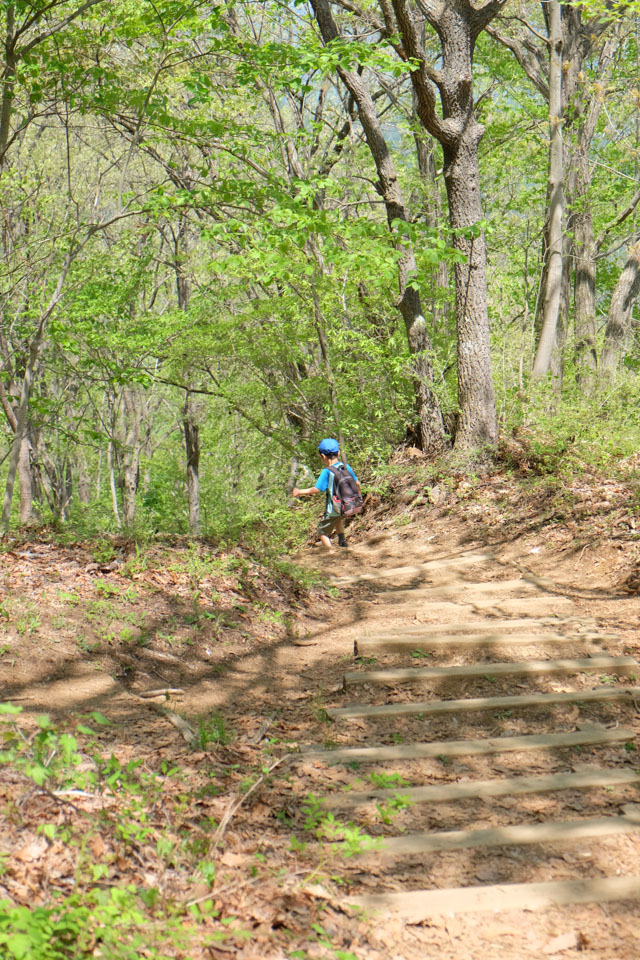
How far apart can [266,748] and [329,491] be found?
6201mm

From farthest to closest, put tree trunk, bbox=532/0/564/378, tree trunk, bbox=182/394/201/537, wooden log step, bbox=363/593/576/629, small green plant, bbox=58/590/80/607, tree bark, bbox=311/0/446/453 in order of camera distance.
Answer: tree trunk, bbox=182/394/201/537, tree trunk, bbox=532/0/564/378, tree bark, bbox=311/0/446/453, wooden log step, bbox=363/593/576/629, small green plant, bbox=58/590/80/607

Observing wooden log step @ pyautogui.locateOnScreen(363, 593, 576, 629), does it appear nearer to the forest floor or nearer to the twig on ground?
the forest floor

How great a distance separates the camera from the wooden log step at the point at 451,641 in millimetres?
6129

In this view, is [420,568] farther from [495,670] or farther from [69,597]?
[69,597]

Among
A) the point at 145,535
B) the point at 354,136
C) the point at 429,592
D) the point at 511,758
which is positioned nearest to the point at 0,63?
the point at 145,535

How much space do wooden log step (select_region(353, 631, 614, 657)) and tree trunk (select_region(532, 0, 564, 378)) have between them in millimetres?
7603

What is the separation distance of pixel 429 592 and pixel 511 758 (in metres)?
3.49

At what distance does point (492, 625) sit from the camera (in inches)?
253

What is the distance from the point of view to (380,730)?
16.3 feet

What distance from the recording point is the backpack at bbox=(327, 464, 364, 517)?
10.4 m

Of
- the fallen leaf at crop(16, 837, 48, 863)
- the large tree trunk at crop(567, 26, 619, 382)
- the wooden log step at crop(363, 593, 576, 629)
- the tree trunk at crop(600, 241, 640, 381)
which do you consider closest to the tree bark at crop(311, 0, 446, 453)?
the large tree trunk at crop(567, 26, 619, 382)

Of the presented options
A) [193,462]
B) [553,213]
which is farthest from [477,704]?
[193,462]

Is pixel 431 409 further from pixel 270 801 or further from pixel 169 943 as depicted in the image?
pixel 169 943

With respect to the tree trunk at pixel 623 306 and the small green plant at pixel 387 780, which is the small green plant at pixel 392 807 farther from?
the tree trunk at pixel 623 306
